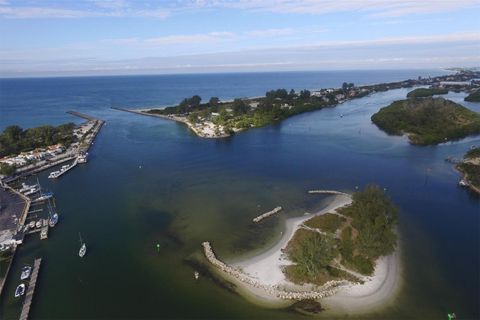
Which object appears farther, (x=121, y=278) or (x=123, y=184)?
(x=123, y=184)

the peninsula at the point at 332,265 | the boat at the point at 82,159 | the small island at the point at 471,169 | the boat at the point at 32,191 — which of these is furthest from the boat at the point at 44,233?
the small island at the point at 471,169

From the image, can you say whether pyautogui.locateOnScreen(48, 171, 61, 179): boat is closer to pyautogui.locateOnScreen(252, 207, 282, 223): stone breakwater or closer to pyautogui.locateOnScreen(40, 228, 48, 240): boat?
pyautogui.locateOnScreen(40, 228, 48, 240): boat

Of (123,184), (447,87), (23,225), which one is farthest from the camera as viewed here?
(447,87)

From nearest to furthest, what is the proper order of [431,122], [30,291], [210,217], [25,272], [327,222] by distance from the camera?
1. [30,291]
2. [25,272]
3. [327,222]
4. [210,217]
5. [431,122]

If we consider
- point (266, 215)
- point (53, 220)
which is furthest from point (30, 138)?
point (266, 215)

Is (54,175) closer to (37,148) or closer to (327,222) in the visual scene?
(37,148)

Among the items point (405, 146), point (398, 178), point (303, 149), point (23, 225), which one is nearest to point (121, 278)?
point (23, 225)

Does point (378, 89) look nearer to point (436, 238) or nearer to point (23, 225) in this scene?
point (436, 238)
